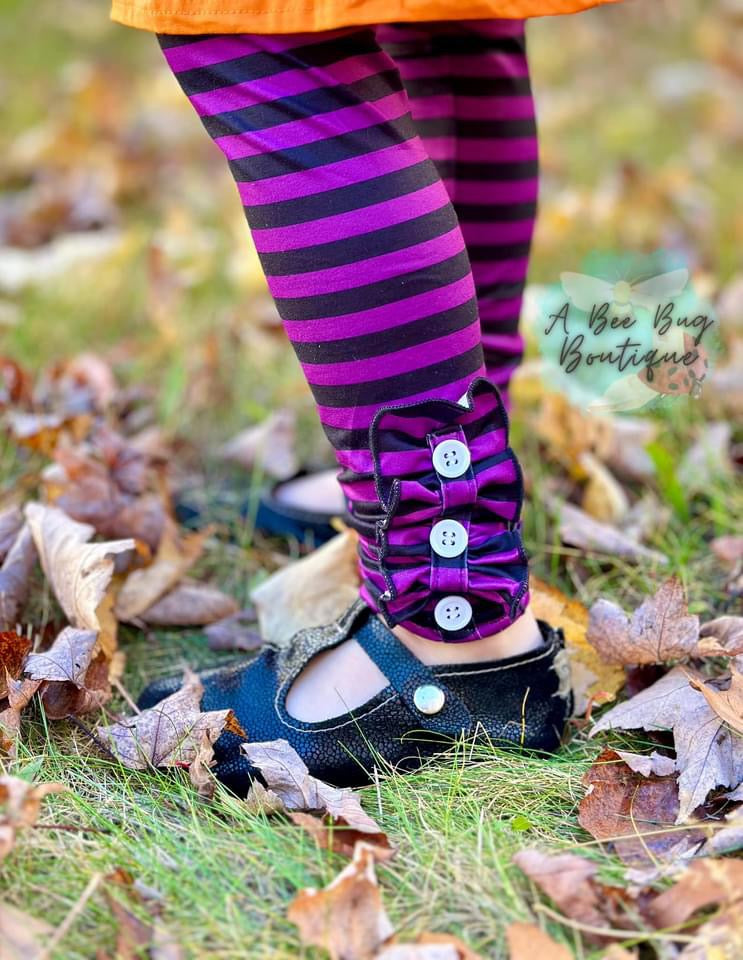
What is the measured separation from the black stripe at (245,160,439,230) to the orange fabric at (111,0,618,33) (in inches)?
4.8

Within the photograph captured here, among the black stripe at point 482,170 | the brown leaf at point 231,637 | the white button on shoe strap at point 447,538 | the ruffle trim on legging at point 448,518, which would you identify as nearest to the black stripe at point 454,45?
the black stripe at point 482,170

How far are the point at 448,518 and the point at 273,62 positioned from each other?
1.33 ft

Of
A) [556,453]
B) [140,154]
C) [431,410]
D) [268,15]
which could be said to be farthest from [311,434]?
[140,154]

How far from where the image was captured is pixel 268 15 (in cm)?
85

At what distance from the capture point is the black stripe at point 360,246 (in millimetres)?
899

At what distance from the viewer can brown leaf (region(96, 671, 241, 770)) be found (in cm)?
99

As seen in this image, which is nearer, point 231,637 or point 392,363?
point 392,363

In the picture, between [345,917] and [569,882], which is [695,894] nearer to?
[569,882]

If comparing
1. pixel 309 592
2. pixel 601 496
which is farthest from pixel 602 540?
pixel 309 592

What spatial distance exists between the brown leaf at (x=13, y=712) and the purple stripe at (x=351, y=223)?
463 mm

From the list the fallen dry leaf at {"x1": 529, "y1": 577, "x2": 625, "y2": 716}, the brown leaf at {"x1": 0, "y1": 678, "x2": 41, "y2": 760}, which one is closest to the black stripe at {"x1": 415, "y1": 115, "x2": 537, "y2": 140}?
the fallen dry leaf at {"x1": 529, "y1": 577, "x2": 625, "y2": 716}

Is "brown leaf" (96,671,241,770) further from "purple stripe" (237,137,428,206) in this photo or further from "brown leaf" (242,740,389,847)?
"purple stripe" (237,137,428,206)

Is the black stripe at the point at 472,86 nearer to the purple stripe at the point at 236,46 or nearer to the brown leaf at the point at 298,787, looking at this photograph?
the purple stripe at the point at 236,46

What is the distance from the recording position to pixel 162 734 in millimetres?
996
